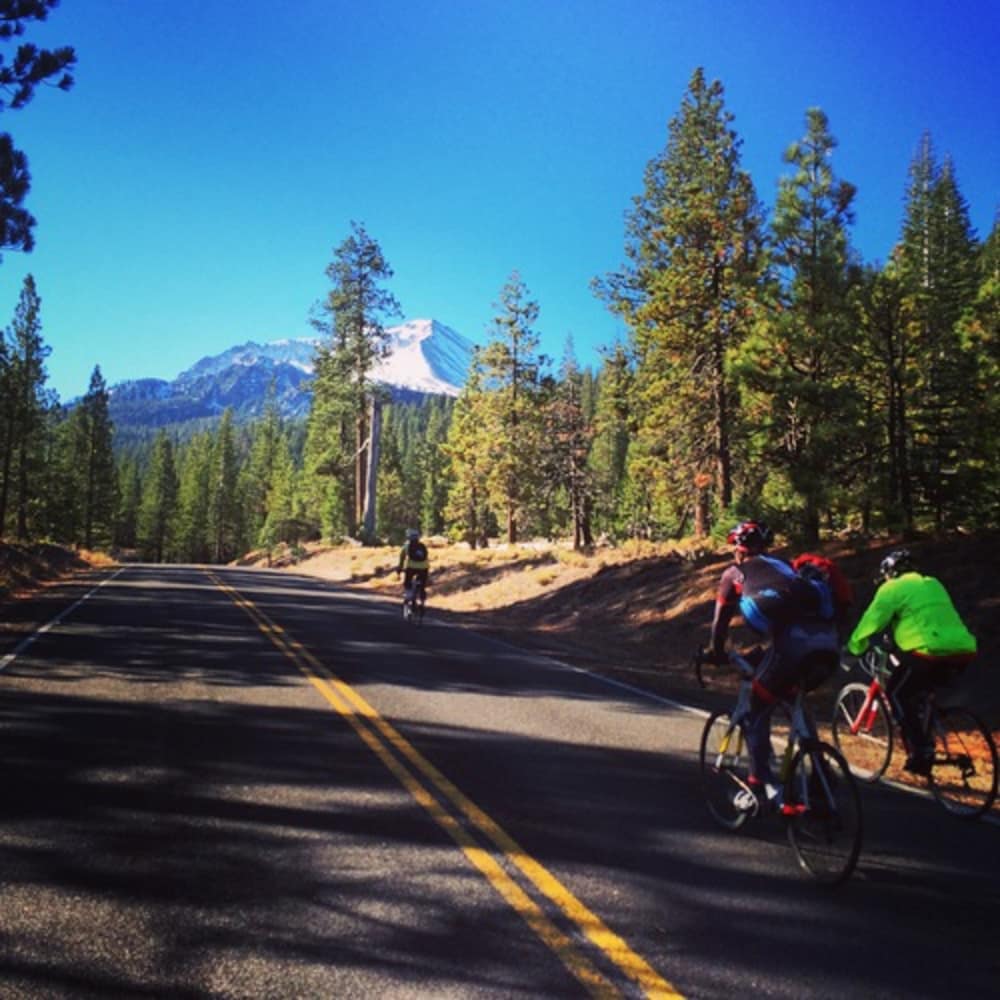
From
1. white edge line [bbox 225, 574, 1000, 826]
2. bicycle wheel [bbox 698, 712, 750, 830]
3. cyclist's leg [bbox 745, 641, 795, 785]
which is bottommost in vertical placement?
white edge line [bbox 225, 574, 1000, 826]

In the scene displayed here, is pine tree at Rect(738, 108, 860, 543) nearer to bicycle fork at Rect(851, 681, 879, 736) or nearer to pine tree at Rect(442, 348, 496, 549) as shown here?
bicycle fork at Rect(851, 681, 879, 736)

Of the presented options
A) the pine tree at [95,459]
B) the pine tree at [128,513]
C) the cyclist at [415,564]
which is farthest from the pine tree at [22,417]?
the pine tree at [128,513]

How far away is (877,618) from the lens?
6395mm

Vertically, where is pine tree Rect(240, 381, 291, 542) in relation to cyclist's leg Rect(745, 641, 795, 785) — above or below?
A: above

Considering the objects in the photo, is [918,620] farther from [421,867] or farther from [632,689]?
[632,689]

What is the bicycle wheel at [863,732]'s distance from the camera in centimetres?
702

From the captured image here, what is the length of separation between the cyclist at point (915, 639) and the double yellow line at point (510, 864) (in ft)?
11.5

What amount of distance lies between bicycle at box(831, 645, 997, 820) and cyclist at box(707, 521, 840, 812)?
204cm

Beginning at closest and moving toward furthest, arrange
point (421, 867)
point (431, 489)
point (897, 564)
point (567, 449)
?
1. point (421, 867)
2. point (897, 564)
3. point (567, 449)
4. point (431, 489)

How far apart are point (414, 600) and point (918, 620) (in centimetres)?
1346

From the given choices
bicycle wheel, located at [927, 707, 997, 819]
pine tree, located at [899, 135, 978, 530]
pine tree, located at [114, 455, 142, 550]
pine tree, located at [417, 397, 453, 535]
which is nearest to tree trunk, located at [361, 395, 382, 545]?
pine tree, located at [899, 135, 978, 530]

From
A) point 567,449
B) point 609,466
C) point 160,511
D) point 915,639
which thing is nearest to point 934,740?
point 915,639

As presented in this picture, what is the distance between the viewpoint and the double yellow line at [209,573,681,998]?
3293 mm

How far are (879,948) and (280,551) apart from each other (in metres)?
60.3
